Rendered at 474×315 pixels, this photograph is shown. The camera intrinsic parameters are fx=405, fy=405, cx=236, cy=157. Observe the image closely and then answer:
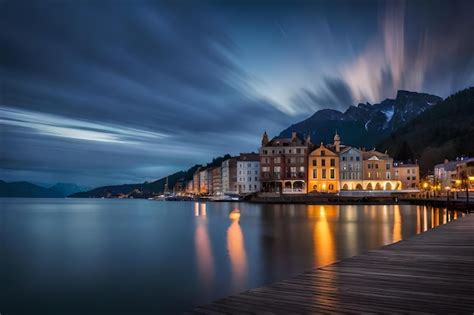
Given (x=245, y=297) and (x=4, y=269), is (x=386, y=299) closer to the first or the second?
(x=245, y=297)

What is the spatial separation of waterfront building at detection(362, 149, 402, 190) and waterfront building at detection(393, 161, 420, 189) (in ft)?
38.2

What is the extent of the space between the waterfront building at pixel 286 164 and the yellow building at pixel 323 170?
116 inches

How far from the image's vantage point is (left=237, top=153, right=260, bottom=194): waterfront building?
139500 millimetres

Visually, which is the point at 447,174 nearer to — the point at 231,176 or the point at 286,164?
the point at 286,164

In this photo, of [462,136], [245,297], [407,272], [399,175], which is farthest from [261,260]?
[462,136]

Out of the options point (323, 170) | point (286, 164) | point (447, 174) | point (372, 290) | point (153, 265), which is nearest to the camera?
point (372, 290)

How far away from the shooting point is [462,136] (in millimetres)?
174875

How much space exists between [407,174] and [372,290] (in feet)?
416

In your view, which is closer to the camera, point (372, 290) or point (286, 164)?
point (372, 290)

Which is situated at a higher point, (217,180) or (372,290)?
(217,180)

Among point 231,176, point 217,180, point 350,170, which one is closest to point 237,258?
point 350,170

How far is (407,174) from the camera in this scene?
126188 mm

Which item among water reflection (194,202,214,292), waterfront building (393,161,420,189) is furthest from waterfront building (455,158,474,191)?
water reflection (194,202,214,292)

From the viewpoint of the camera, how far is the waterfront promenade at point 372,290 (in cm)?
824
